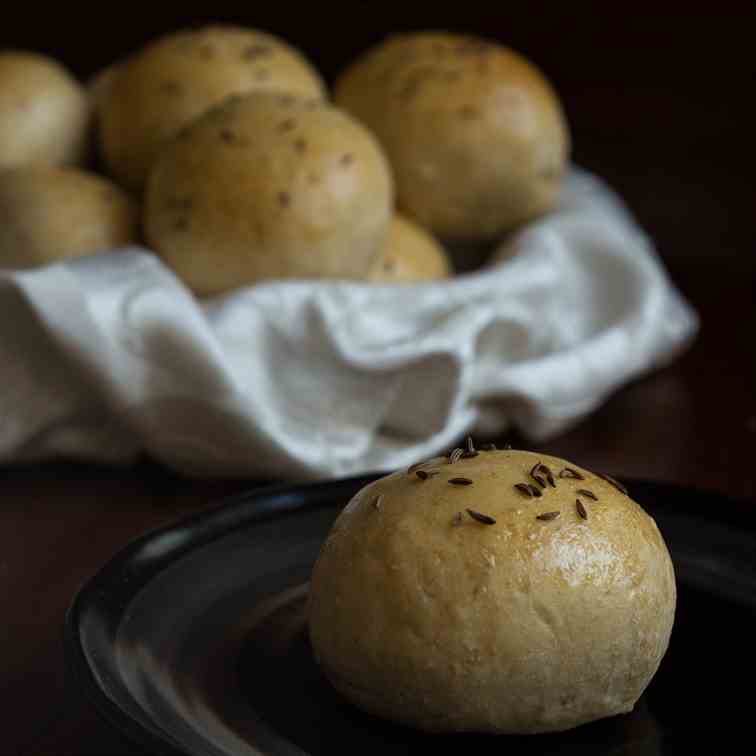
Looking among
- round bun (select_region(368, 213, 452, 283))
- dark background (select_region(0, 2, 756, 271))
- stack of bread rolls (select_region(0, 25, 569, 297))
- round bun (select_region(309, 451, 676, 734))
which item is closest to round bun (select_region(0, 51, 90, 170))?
stack of bread rolls (select_region(0, 25, 569, 297))

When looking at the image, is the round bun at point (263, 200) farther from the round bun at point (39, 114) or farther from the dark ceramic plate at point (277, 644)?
the dark ceramic plate at point (277, 644)

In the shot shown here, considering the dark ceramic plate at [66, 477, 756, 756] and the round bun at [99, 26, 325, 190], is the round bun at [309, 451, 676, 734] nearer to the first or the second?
the dark ceramic plate at [66, 477, 756, 756]

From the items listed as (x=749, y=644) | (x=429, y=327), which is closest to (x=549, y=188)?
(x=429, y=327)

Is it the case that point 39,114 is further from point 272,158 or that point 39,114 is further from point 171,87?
point 272,158

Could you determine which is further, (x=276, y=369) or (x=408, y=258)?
(x=408, y=258)

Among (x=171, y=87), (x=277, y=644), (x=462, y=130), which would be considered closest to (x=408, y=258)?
(x=462, y=130)

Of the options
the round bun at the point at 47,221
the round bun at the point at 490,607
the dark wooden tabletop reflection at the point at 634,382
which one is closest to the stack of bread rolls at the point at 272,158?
the round bun at the point at 47,221
